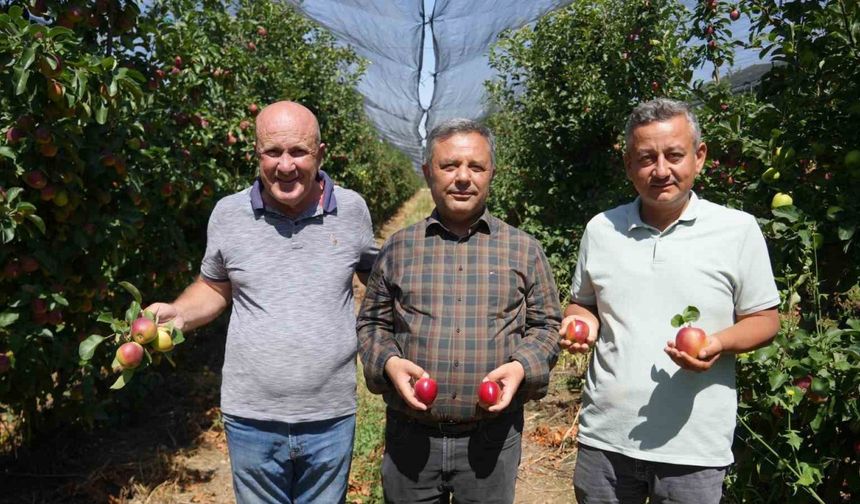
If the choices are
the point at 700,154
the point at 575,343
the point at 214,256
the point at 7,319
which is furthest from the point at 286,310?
the point at 7,319

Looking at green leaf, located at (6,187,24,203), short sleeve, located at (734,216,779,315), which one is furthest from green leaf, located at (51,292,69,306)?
short sleeve, located at (734,216,779,315)

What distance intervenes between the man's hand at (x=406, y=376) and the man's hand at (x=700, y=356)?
54 cm

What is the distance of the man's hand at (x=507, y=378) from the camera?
157 centimetres

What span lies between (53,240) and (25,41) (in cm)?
80

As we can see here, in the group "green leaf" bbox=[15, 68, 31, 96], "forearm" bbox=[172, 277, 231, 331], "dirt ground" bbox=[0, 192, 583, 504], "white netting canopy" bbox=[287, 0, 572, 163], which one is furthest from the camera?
"white netting canopy" bbox=[287, 0, 572, 163]

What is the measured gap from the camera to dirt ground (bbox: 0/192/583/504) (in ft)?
10.1

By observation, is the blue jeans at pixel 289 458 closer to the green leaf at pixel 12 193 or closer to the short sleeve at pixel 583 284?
the short sleeve at pixel 583 284

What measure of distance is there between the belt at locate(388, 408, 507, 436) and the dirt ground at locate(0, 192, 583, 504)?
1.46 m

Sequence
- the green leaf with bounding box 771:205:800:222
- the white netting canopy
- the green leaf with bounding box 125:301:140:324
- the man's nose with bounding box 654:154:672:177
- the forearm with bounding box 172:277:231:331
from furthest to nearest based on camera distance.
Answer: the white netting canopy < the green leaf with bounding box 771:205:800:222 < the forearm with bounding box 172:277:231:331 < the green leaf with bounding box 125:301:140:324 < the man's nose with bounding box 654:154:672:177

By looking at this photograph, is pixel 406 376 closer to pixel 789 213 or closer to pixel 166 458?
pixel 789 213

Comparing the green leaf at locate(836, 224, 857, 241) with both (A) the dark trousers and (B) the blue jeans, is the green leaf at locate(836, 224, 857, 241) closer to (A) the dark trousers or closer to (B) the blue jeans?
(A) the dark trousers

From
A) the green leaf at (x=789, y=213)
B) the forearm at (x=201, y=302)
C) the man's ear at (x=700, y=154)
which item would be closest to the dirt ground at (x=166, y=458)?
the forearm at (x=201, y=302)

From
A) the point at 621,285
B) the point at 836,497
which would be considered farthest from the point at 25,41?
the point at 836,497

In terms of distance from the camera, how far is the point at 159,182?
126 inches
